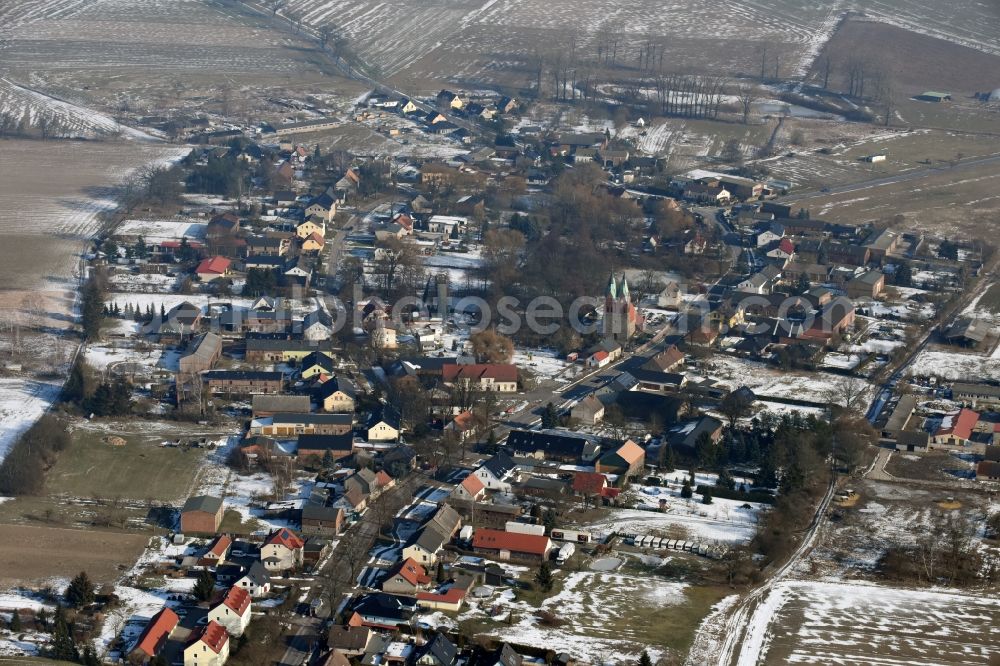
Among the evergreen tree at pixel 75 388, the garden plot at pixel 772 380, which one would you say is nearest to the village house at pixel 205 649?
the evergreen tree at pixel 75 388

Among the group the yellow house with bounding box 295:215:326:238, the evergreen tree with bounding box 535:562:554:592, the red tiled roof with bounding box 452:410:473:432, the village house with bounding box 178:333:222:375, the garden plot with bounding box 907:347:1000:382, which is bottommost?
the evergreen tree with bounding box 535:562:554:592

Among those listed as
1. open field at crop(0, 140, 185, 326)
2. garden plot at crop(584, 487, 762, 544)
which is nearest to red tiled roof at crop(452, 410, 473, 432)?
garden plot at crop(584, 487, 762, 544)

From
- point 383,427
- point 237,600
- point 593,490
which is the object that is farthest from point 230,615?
point 383,427

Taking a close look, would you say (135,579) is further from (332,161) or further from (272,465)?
(332,161)

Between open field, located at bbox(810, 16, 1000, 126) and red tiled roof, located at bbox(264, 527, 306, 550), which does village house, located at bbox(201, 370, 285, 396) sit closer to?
red tiled roof, located at bbox(264, 527, 306, 550)

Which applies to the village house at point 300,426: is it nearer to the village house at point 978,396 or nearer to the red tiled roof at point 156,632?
the red tiled roof at point 156,632

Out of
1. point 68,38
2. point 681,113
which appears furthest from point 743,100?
point 68,38
